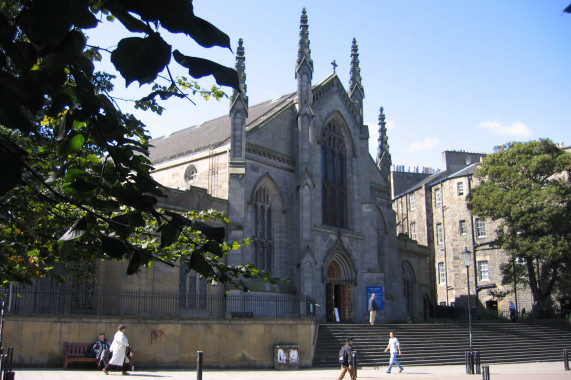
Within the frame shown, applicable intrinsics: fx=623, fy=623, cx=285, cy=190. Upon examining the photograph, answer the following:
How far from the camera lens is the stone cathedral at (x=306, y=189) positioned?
1321 inches

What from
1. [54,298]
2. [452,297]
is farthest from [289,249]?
[452,297]

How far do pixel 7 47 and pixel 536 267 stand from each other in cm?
4654

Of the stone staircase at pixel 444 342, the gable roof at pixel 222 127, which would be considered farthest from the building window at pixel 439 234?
the gable roof at pixel 222 127

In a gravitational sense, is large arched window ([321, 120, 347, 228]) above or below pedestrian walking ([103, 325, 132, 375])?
above

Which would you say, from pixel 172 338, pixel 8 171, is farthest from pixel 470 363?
pixel 8 171

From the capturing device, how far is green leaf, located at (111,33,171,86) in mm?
2555

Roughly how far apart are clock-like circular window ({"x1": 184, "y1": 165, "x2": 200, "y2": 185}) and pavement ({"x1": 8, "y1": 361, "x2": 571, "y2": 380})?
15801mm

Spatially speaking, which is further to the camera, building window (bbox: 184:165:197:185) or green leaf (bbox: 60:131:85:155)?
building window (bbox: 184:165:197:185)

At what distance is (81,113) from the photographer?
11.3ft

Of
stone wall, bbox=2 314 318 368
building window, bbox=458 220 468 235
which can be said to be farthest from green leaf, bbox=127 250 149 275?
building window, bbox=458 220 468 235

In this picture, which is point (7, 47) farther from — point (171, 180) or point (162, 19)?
point (171, 180)

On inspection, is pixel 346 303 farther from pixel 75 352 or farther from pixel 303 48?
pixel 75 352

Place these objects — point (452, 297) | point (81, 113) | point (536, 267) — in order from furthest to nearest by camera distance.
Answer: point (452, 297) → point (536, 267) → point (81, 113)

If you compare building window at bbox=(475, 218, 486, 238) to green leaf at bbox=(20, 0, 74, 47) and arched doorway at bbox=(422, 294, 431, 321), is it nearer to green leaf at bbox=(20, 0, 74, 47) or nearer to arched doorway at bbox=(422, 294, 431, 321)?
arched doorway at bbox=(422, 294, 431, 321)
